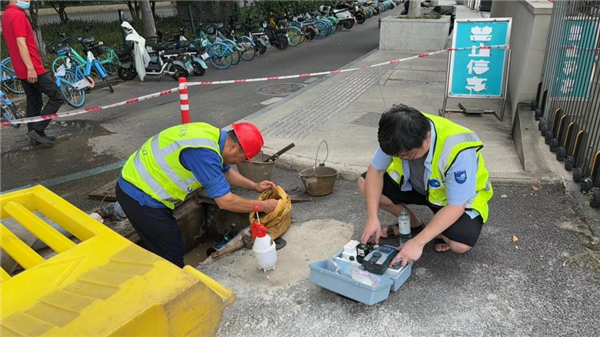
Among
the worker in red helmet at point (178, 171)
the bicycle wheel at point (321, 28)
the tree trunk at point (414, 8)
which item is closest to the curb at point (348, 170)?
the worker in red helmet at point (178, 171)

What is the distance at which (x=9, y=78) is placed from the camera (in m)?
8.86

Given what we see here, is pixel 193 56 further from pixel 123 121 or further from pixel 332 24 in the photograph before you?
pixel 332 24

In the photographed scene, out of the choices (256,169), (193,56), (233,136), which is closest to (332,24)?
(193,56)

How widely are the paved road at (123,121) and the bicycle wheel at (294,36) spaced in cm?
336

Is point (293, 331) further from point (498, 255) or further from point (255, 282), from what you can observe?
point (498, 255)

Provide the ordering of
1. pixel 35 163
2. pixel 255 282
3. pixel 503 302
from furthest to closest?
pixel 35 163, pixel 255 282, pixel 503 302

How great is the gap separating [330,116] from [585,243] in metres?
4.17

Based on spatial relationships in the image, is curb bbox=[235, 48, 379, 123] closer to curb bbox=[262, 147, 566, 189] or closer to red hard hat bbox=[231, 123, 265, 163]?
curb bbox=[262, 147, 566, 189]

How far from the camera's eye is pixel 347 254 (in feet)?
8.97

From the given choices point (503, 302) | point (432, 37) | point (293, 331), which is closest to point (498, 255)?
point (503, 302)

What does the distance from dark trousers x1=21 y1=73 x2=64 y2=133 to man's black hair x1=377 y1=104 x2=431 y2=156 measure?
5578mm

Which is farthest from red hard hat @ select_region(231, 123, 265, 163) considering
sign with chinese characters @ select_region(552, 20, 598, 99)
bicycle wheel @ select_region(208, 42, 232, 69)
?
bicycle wheel @ select_region(208, 42, 232, 69)

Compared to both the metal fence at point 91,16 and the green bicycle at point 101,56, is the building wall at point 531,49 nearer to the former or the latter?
the green bicycle at point 101,56

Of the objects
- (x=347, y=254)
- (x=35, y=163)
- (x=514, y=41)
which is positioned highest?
(x=514, y=41)
